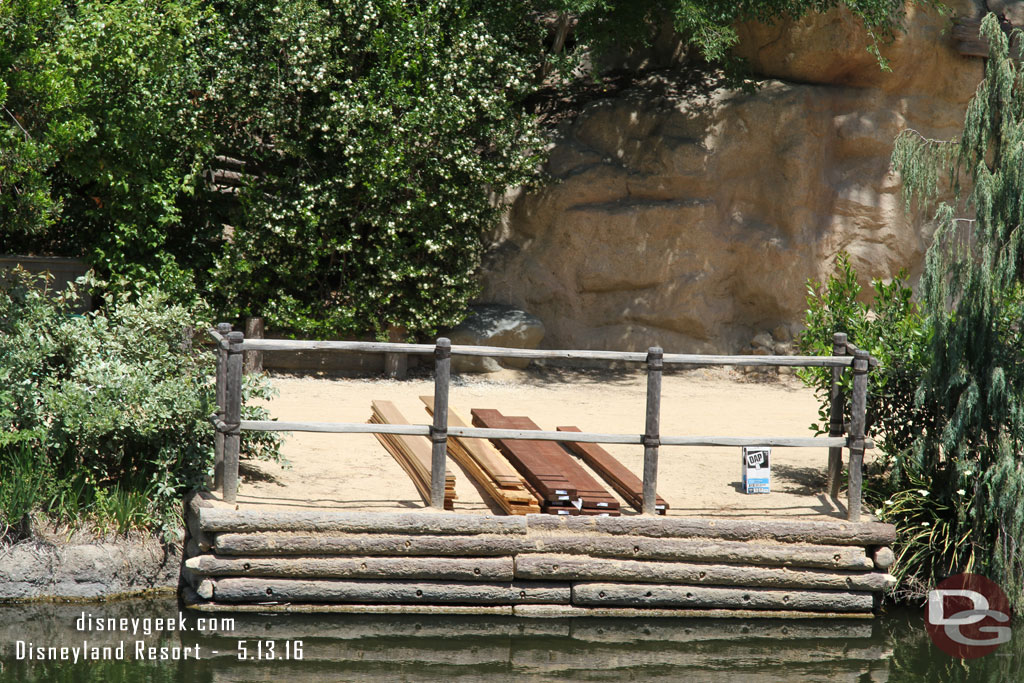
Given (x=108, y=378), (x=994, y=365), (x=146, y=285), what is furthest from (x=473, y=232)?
(x=994, y=365)

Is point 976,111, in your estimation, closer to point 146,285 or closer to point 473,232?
point 473,232

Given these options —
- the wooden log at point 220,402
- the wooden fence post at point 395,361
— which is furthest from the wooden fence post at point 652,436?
the wooden fence post at point 395,361

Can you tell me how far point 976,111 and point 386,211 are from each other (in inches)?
278

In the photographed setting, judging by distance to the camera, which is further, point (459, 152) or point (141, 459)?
point (459, 152)

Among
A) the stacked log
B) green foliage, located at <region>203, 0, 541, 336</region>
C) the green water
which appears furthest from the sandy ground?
green foliage, located at <region>203, 0, 541, 336</region>

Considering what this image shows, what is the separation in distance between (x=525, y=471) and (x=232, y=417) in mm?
2205

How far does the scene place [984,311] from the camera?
23.3 feet

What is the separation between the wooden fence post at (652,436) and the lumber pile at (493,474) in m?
0.77

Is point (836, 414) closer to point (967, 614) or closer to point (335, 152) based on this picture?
point (967, 614)

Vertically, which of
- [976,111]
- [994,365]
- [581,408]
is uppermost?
[976,111]

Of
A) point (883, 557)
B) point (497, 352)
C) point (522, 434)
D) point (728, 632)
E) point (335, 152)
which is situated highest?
point (335, 152)

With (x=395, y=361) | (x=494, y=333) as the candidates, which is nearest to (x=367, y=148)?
(x=395, y=361)

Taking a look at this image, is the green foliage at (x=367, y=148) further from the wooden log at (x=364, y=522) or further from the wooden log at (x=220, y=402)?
the wooden log at (x=364, y=522)

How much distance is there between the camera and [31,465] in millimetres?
7059
